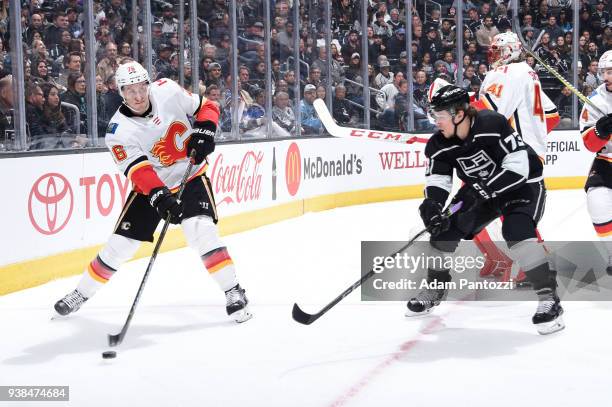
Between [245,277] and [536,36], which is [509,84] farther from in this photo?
[536,36]

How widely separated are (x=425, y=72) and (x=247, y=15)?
3455 mm

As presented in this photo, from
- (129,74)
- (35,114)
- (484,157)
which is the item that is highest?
(129,74)

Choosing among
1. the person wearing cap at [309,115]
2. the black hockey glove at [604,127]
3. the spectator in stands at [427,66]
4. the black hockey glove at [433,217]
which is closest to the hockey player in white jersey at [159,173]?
the black hockey glove at [433,217]

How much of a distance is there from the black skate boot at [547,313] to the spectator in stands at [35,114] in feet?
9.81

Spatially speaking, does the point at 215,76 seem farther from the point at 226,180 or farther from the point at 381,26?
the point at 381,26

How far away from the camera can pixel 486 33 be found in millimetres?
11461

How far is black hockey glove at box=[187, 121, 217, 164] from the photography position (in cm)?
392

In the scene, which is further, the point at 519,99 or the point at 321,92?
the point at 321,92

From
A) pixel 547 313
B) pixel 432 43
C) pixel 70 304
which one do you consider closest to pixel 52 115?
pixel 70 304

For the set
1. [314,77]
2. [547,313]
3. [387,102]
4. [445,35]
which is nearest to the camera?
[547,313]

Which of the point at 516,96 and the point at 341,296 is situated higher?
the point at 516,96

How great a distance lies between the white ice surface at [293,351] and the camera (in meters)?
2.84

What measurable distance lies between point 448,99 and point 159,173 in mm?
1396

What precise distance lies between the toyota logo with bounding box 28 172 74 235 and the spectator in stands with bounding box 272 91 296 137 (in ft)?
11.6
